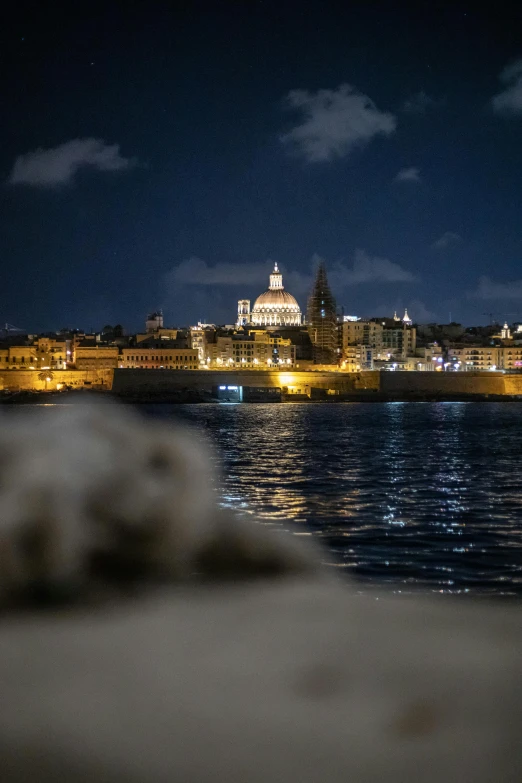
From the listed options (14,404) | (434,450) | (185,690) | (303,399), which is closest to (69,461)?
(434,450)

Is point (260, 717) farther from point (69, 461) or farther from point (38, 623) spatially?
point (69, 461)

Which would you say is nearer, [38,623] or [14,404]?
[38,623]

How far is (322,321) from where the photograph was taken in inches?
3907

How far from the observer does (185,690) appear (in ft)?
16.3

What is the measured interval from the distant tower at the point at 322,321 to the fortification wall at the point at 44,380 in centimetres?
3002

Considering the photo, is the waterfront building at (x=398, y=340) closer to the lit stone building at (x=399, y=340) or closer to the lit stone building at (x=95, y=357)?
the lit stone building at (x=399, y=340)

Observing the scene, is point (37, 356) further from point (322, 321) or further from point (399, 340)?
point (399, 340)

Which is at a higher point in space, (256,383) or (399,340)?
(399,340)

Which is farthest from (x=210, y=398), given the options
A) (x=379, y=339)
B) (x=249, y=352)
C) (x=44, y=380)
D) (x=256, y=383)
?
(x=379, y=339)

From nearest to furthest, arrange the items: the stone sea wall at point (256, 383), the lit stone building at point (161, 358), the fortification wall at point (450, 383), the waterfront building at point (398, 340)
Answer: the stone sea wall at point (256, 383)
the fortification wall at point (450, 383)
the lit stone building at point (161, 358)
the waterfront building at point (398, 340)

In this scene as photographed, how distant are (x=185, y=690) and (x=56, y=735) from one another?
79 centimetres

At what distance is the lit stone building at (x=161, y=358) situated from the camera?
80.9 metres

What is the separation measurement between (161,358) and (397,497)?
6776 centimetres

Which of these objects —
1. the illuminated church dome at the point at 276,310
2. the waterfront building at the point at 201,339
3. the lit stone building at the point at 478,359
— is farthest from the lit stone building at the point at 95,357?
the illuminated church dome at the point at 276,310
